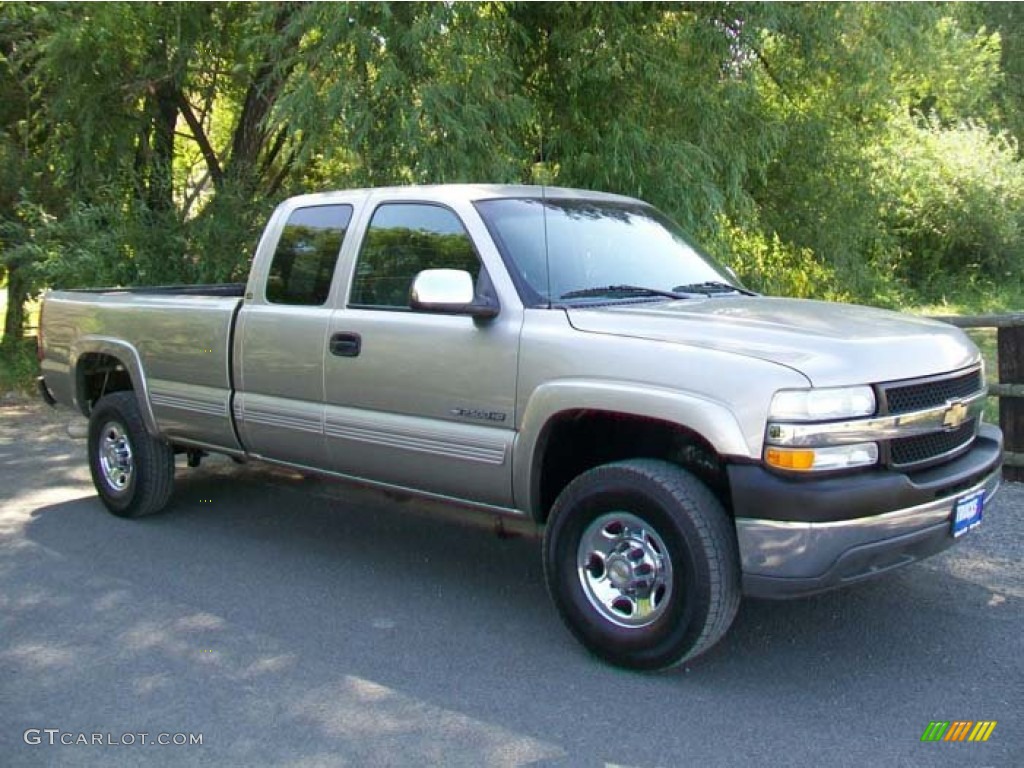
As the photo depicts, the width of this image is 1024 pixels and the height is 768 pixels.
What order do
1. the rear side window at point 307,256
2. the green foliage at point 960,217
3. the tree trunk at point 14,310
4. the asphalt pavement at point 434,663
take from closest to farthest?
the asphalt pavement at point 434,663 < the rear side window at point 307,256 < the tree trunk at point 14,310 < the green foliage at point 960,217

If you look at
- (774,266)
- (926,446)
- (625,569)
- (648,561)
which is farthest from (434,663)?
(774,266)

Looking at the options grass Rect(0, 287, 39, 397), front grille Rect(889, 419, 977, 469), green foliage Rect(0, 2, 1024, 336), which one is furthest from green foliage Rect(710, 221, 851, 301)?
grass Rect(0, 287, 39, 397)

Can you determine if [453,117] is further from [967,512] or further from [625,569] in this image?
[967,512]

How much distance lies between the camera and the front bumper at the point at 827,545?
369 cm

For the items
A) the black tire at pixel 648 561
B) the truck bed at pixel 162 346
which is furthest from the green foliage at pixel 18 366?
the black tire at pixel 648 561

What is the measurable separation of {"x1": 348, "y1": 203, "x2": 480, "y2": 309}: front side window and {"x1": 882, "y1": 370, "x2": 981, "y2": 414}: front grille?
191cm

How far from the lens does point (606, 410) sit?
4.12 meters

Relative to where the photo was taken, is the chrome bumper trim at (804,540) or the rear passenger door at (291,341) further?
the rear passenger door at (291,341)

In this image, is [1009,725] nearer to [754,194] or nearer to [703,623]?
[703,623]

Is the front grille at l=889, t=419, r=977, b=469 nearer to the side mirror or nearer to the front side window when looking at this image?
the side mirror

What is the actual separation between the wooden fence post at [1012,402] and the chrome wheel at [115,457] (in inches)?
225

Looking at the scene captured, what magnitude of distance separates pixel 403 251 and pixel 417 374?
2.34ft

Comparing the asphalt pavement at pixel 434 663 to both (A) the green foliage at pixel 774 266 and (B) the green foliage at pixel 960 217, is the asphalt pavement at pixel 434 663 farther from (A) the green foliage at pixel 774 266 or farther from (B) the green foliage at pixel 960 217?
(B) the green foliage at pixel 960 217

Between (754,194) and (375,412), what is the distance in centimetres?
833
